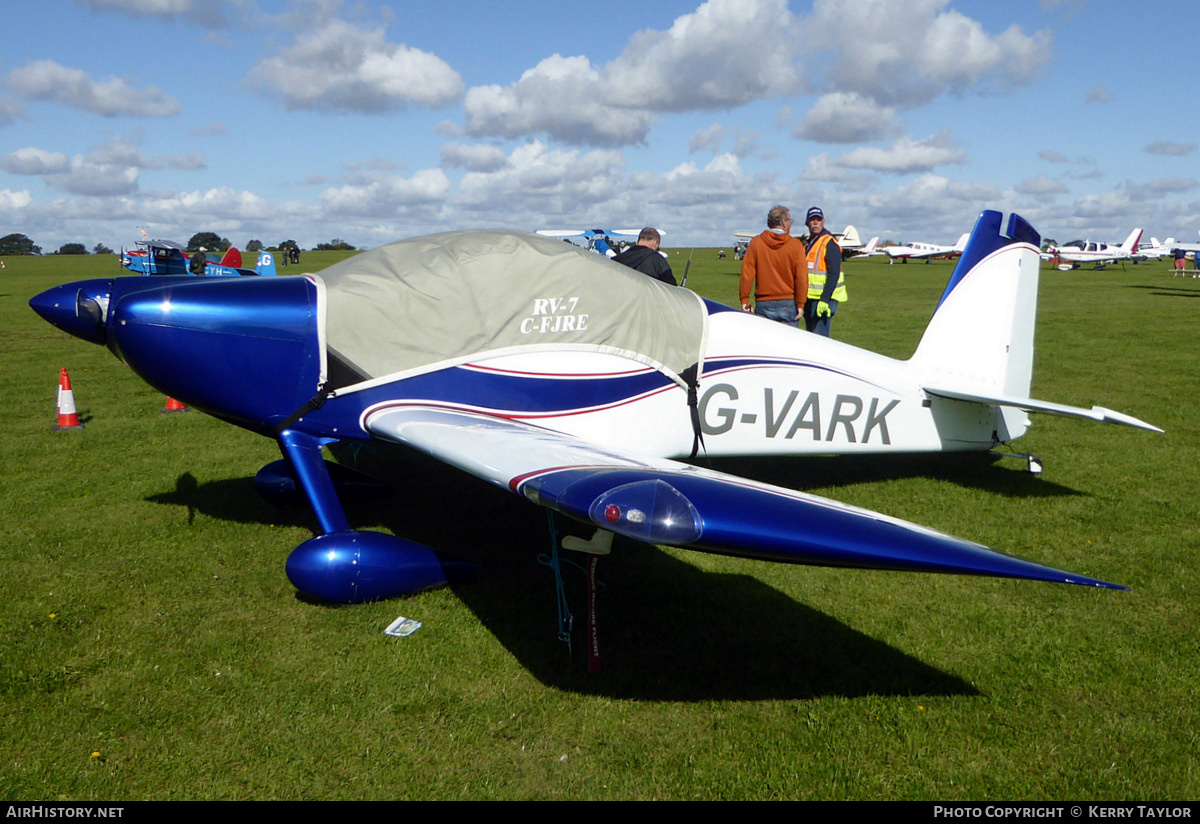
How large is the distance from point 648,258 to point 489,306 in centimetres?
292

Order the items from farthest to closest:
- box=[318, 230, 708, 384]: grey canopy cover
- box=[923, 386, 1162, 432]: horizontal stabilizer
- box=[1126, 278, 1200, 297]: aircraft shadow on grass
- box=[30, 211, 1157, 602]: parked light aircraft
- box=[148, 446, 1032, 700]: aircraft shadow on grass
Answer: box=[1126, 278, 1200, 297]: aircraft shadow on grass, box=[923, 386, 1162, 432]: horizontal stabilizer, box=[318, 230, 708, 384]: grey canopy cover, box=[30, 211, 1157, 602]: parked light aircraft, box=[148, 446, 1032, 700]: aircraft shadow on grass

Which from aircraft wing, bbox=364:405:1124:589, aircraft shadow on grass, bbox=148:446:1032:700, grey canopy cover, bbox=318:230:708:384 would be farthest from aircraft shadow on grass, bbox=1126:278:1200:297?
aircraft wing, bbox=364:405:1124:589

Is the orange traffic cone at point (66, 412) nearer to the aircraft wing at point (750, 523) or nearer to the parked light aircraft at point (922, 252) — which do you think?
the aircraft wing at point (750, 523)

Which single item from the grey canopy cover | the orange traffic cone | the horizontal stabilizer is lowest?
the orange traffic cone

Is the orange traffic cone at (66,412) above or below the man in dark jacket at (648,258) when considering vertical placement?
below

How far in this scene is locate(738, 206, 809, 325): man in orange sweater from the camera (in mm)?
7309

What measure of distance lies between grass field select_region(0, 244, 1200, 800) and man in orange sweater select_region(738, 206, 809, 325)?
200 cm

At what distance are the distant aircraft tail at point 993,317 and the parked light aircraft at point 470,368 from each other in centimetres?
49

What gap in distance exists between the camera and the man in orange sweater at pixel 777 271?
24.0ft

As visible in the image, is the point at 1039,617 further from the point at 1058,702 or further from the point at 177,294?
the point at 177,294

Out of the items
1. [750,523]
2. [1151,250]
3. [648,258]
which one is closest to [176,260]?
[648,258]

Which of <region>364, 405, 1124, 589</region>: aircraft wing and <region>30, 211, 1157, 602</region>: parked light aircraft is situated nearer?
<region>364, 405, 1124, 589</region>: aircraft wing

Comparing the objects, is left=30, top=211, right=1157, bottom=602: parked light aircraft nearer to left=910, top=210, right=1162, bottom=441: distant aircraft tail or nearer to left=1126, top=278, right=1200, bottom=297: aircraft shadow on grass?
left=910, top=210, right=1162, bottom=441: distant aircraft tail

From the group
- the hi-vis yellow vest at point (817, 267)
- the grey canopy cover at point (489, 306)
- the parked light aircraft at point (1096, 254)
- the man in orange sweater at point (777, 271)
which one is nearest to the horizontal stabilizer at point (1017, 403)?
the man in orange sweater at point (777, 271)
